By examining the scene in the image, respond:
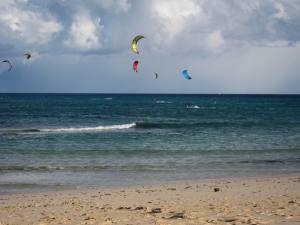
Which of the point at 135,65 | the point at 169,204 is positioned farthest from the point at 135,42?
the point at 169,204

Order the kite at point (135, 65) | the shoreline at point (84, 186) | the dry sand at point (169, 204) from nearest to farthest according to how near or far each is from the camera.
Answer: the dry sand at point (169, 204) < the shoreline at point (84, 186) < the kite at point (135, 65)

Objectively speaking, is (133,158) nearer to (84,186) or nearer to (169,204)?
(84,186)

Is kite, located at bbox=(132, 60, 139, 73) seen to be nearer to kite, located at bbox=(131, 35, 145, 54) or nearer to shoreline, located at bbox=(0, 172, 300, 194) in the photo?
kite, located at bbox=(131, 35, 145, 54)

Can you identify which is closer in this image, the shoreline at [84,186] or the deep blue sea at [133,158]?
the shoreline at [84,186]

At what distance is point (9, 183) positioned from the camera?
16109 mm

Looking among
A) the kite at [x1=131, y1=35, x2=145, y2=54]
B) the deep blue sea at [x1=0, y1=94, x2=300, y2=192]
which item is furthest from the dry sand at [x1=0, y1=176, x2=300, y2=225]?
the kite at [x1=131, y1=35, x2=145, y2=54]

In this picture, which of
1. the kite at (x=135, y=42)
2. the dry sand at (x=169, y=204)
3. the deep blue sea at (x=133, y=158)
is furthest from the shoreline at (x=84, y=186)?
the kite at (x=135, y=42)

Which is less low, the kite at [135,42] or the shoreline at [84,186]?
the kite at [135,42]

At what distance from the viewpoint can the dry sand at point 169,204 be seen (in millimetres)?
9887

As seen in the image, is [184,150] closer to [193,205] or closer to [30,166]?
[30,166]

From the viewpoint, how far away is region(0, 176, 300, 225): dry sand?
9.89 metres

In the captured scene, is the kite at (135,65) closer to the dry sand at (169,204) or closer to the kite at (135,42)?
the kite at (135,42)

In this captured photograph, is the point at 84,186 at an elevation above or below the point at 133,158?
below

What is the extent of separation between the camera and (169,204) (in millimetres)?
12078
